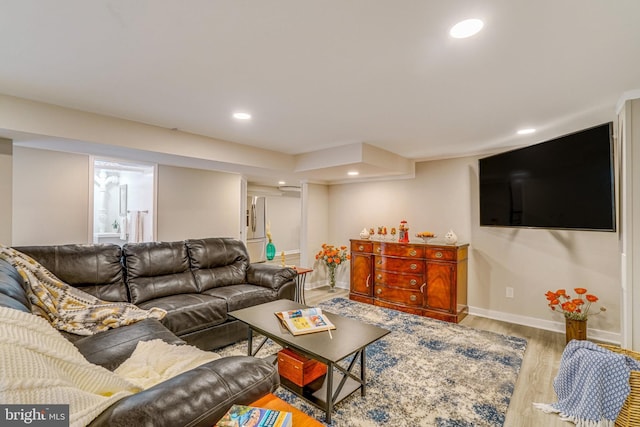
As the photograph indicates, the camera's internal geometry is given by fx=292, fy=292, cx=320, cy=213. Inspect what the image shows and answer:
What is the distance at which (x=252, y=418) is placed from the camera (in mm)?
969

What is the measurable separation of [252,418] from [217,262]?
2.74 meters

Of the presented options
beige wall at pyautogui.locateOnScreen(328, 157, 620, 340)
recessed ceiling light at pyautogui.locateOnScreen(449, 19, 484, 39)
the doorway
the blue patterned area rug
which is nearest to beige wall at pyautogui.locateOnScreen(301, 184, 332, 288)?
beige wall at pyautogui.locateOnScreen(328, 157, 620, 340)

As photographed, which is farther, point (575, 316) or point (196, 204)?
point (196, 204)

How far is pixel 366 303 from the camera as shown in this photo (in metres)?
4.52

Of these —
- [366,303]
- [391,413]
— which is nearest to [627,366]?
[391,413]

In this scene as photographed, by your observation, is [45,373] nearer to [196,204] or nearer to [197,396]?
[197,396]

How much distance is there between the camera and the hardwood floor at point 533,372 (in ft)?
6.41

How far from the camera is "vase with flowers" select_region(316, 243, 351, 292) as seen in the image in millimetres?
5182

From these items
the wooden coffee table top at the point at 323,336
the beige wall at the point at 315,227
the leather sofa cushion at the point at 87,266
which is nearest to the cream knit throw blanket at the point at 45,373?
the wooden coffee table top at the point at 323,336

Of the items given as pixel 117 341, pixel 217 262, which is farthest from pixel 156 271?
pixel 117 341

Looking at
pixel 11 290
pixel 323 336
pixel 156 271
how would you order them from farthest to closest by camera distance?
pixel 156 271 < pixel 323 336 < pixel 11 290

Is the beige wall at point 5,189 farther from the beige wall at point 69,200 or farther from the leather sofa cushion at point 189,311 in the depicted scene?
the leather sofa cushion at point 189,311

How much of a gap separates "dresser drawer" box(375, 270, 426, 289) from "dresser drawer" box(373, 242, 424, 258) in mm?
282

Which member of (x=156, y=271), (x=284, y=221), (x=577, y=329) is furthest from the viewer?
(x=284, y=221)
